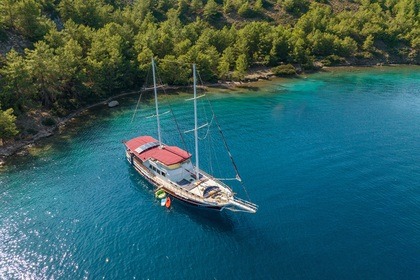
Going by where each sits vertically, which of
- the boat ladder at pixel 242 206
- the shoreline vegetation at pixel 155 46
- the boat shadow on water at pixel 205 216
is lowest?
the boat shadow on water at pixel 205 216

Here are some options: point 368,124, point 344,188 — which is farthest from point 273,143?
point 368,124

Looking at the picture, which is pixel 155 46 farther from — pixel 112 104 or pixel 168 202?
pixel 168 202

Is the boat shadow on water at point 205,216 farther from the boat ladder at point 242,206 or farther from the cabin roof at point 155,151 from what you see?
the cabin roof at point 155,151

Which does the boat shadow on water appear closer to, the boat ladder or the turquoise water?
the turquoise water

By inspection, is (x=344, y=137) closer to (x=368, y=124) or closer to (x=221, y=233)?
(x=368, y=124)

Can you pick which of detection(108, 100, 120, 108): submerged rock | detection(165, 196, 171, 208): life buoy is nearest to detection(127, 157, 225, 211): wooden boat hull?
detection(165, 196, 171, 208): life buoy

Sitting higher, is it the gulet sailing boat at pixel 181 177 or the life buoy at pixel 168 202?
the gulet sailing boat at pixel 181 177

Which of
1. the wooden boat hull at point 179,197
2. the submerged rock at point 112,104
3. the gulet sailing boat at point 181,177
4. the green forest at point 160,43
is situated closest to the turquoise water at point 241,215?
the wooden boat hull at point 179,197

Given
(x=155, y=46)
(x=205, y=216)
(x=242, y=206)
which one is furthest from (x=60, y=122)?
(x=242, y=206)
